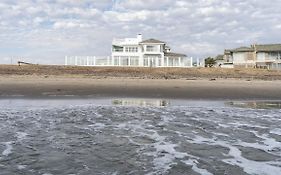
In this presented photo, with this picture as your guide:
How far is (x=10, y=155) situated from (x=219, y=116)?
9.19 metres

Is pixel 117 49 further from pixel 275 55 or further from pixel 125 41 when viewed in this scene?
pixel 275 55

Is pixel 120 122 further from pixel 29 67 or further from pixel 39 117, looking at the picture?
pixel 29 67

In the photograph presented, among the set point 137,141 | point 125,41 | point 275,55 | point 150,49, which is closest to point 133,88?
point 137,141

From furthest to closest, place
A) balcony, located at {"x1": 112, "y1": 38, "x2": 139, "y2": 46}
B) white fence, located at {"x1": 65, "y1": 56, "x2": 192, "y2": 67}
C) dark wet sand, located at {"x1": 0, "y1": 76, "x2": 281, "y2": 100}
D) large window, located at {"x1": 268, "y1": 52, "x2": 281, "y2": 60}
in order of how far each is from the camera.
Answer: large window, located at {"x1": 268, "y1": 52, "x2": 281, "y2": 60} < balcony, located at {"x1": 112, "y1": 38, "x2": 139, "y2": 46} < white fence, located at {"x1": 65, "y1": 56, "x2": 192, "y2": 67} < dark wet sand, located at {"x1": 0, "y1": 76, "x2": 281, "y2": 100}

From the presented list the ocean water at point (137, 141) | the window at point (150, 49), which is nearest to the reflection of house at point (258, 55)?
the window at point (150, 49)

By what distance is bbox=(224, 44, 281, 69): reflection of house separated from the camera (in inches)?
2886

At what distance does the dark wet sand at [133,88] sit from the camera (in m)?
23.6

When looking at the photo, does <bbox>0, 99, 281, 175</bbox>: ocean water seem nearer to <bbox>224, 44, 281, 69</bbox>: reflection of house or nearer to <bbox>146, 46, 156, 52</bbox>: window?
<bbox>146, 46, 156, 52</bbox>: window

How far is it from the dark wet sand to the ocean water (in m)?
6.63

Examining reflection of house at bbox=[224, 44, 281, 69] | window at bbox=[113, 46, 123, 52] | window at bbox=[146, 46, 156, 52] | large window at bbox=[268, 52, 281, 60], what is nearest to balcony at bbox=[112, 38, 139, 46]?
window at bbox=[113, 46, 123, 52]

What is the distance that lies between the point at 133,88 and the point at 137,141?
17.1 metres

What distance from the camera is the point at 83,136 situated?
1046cm

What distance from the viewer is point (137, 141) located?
32.7 ft

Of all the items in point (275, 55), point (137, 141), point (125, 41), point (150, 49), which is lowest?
point (137, 141)
